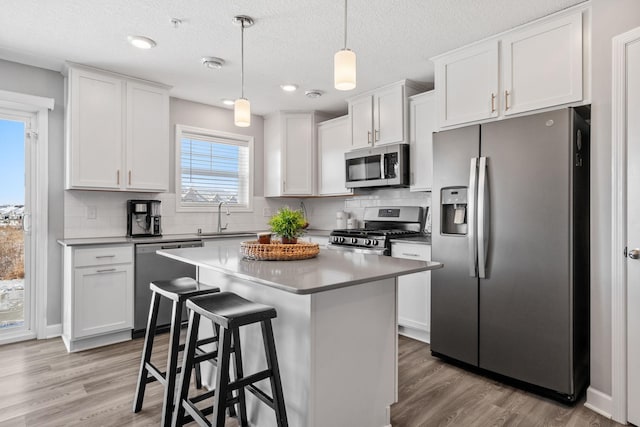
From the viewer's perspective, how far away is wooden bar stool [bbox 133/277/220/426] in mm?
1904

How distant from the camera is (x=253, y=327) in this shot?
6.62 feet

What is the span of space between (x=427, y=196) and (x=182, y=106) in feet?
9.63

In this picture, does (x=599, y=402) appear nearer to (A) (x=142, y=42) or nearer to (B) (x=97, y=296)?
(B) (x=97, y=296)

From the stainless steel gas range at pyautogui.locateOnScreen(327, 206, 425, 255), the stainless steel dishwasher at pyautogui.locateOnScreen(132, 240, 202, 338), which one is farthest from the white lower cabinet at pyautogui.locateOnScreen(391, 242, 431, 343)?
the stainless steel dishwasher at pyautogui.locateOnScreen(132, 240, 202, 338)

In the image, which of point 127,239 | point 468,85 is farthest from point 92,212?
point 468,85

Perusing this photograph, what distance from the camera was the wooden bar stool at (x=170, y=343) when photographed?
75.0 inches

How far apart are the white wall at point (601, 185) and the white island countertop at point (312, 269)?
1.15 metres

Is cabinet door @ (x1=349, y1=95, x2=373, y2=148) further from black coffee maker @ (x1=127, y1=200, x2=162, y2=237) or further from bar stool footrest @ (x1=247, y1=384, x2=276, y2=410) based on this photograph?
bar stool footrest @ (x1=247, y1=384, x2=276, y2=410)

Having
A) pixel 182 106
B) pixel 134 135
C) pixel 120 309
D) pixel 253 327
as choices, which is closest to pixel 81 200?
pixel 134 135

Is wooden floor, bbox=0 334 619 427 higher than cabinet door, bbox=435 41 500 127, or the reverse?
cabinet door, bbox=435 41 500 127

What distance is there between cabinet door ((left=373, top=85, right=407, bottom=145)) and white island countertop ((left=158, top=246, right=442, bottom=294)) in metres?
1.89

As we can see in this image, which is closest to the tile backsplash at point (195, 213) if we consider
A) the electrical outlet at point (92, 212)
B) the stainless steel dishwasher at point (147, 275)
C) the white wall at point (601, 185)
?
the electrical outlet at point (92, 212)

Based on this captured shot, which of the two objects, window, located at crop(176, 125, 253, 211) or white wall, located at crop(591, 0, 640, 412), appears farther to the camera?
window, located at crop(176, 125, 253, 211)

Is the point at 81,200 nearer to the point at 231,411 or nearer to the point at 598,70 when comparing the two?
the point at 231,411
